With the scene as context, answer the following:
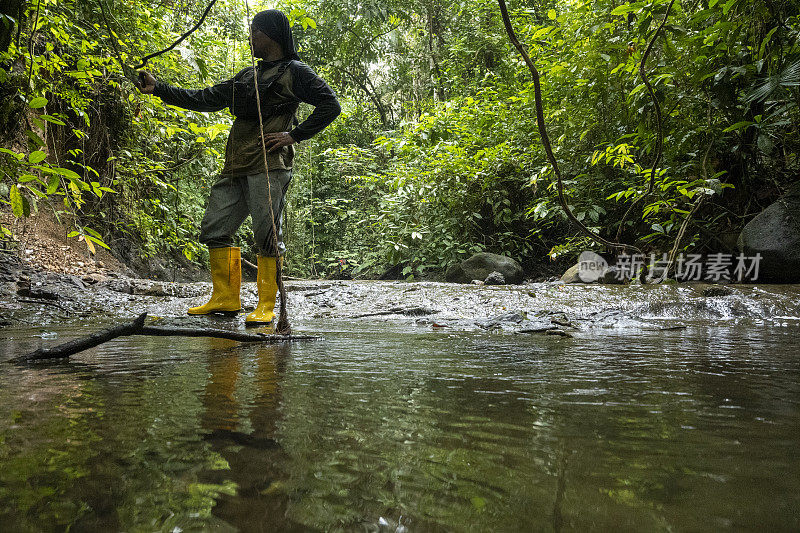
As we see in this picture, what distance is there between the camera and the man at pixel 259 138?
306 centimetres

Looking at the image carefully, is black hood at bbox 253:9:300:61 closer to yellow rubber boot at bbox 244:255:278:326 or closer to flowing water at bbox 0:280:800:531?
yellow rubber boot at bbox 244:255:278:326

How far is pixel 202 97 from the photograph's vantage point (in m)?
3.26

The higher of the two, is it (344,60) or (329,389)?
(344,60)

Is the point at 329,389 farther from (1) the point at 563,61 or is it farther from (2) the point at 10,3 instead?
(1) the point at 563,61

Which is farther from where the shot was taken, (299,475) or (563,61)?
(563,61)

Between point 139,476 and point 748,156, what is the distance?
234 inches

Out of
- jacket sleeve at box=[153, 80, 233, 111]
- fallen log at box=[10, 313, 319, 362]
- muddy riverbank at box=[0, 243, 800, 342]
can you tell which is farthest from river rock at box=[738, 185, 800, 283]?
fallen log at box=[10, 313, 319, 362]

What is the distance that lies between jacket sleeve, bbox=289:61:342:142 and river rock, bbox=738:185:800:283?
13.8 feet

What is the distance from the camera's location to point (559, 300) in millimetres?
3986

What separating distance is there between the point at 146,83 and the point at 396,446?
302 centimetres

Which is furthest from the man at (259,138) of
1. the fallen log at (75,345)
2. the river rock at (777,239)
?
the river rock at (777,239)

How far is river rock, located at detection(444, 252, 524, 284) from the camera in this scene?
262 inches

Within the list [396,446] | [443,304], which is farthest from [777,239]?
[396,446]

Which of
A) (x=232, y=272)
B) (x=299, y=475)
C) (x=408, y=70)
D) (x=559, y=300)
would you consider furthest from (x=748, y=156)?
(x=408, y=70)
